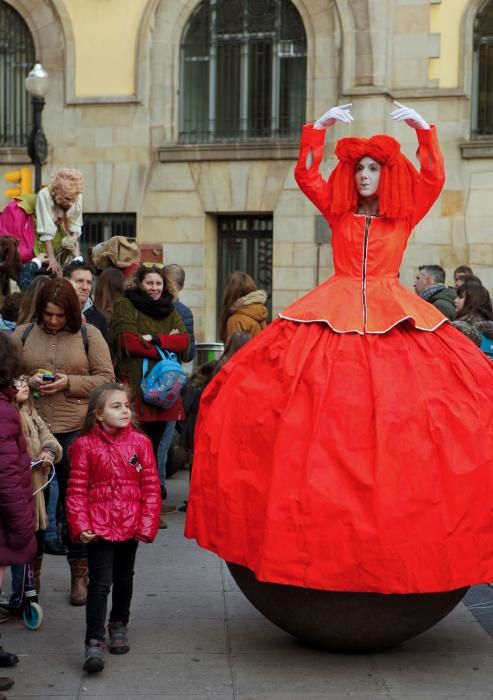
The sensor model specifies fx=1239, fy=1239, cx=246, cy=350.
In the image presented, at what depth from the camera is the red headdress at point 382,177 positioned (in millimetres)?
5699

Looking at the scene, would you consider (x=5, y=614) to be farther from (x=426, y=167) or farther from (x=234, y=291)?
(x=234, y=291)

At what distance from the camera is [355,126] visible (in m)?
17.4

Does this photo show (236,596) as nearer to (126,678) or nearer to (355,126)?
(126,678)

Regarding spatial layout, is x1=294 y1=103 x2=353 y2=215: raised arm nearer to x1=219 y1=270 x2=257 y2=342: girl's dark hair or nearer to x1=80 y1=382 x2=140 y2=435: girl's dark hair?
x1=80 y1=382 x2=140 y2=435: girl's dark hair

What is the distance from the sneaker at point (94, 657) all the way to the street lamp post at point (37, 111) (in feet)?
36.7

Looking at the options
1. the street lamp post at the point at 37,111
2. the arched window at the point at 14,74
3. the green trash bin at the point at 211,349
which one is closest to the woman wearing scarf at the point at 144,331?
the green trash bin at the point at 211,349

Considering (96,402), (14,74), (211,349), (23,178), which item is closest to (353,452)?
(96,402)

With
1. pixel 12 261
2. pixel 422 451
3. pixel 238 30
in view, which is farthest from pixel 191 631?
pixel 238 30

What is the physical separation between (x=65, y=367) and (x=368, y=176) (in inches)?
83.8

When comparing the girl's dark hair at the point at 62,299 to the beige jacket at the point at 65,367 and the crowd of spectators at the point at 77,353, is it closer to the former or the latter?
the crowd of spectators at the point at 77,353

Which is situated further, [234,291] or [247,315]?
[234,291]

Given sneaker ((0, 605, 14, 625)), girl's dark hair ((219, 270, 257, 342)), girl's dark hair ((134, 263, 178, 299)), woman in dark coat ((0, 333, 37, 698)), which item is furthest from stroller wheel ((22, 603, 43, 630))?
girl's dark hair ((219, 270, 257, 342))

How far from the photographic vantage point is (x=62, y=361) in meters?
6.86

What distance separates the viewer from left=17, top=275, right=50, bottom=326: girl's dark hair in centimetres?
700
